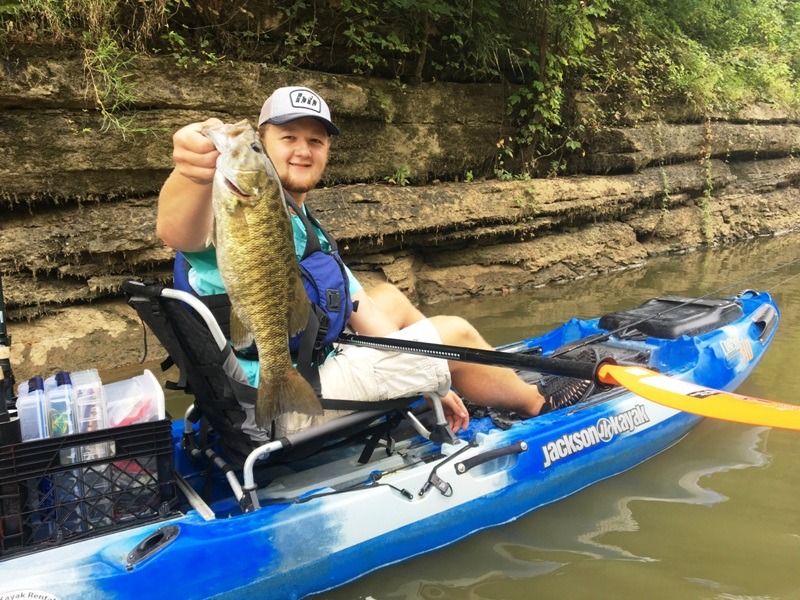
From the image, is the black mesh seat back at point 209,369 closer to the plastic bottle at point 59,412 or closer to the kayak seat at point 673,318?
the plastic bottle at point 59,412

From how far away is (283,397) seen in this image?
2.44 metres

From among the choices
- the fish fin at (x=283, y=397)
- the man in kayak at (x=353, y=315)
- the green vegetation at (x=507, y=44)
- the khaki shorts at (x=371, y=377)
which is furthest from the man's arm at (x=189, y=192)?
the green vegetation at (x=507, y=44)

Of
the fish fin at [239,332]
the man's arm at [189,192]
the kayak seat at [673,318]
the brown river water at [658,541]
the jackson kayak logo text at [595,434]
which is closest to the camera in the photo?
the man's arm at [189,192]

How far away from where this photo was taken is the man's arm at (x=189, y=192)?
2.04 m

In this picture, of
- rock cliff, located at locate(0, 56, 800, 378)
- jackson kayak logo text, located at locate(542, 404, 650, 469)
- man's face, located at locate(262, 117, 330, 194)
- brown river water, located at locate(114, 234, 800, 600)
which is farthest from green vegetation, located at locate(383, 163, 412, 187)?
man's face, located at locate(262, 117, 330, 194)

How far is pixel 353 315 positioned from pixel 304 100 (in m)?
1.14

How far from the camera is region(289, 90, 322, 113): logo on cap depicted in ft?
9.43

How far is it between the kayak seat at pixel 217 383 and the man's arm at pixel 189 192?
26 centimetres

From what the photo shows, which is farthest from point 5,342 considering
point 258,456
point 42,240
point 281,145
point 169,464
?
point 42,240

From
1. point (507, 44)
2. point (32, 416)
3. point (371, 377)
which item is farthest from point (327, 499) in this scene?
point (507, 44)

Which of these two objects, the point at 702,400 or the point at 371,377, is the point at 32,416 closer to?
the point at 371,377

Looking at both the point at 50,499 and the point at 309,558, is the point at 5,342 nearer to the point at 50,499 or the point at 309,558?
the point at 50,499

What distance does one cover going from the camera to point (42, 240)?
5941 millimetres

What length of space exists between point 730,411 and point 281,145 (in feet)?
7.10
